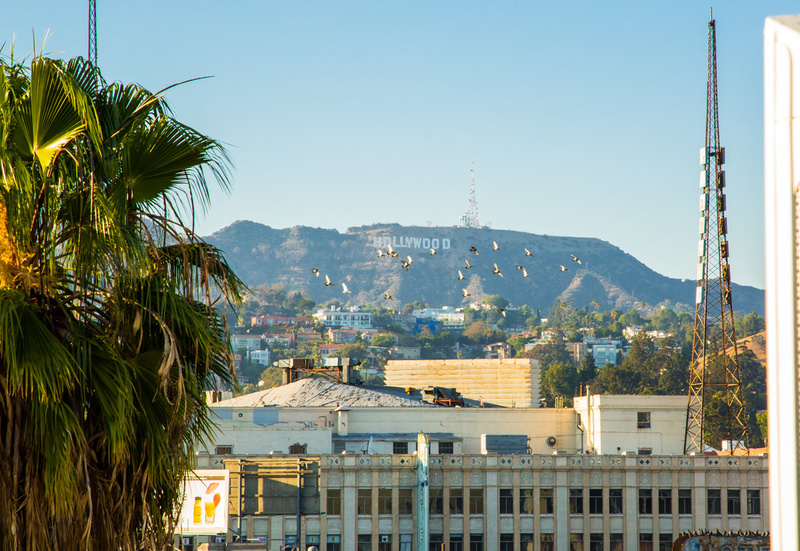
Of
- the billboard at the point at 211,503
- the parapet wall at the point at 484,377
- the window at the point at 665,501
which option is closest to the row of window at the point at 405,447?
the window at the point at 665,501

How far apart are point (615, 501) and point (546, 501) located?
5.01 meters

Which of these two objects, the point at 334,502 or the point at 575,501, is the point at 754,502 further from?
the point at 334,502

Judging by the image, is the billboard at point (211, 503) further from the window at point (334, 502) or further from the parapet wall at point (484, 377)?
the parapet wall at point (484, 377)

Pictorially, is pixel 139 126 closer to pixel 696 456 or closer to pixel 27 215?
pixel 27 215

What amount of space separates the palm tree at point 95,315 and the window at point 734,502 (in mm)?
72411

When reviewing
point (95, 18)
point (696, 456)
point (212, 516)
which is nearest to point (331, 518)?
point (696, 456)

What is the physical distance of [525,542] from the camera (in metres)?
74.4

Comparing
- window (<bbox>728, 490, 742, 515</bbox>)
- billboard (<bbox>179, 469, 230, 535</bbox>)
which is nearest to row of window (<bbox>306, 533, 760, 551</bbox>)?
window (<bbox>728, 490, 742, 515</bbox>)

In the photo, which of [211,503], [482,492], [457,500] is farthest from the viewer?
[482,492]

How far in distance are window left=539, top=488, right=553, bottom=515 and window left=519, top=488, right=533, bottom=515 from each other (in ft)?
2.31

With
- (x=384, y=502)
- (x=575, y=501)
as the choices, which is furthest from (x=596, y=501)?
(x=384, y=502)

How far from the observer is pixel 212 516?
31.2m

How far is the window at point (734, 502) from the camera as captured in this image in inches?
3022

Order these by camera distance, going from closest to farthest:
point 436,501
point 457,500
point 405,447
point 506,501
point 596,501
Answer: point 436,501 → point 457,500 → point 506,501 → point 596,501 → point 405,447
